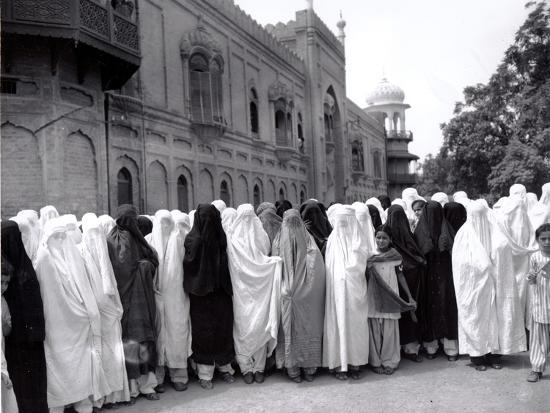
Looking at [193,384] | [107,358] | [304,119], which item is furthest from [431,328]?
[304,119]

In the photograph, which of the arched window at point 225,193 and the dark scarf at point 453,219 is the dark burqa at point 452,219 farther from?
the arched window at point 225,193

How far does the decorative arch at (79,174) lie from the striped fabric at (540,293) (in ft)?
26.5

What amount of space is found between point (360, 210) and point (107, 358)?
9.25 ft

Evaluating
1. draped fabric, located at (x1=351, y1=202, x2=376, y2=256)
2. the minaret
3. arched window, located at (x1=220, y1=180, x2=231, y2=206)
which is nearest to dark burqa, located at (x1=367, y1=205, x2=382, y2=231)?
draped fabric, located at (x1=351, y1=202, x2=376, y2=256)

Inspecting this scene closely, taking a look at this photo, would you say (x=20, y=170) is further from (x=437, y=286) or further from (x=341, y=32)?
(x=341, y=32)

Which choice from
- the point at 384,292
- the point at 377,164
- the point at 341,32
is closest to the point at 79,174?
the point at 384,292

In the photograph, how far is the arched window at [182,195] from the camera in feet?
47.0

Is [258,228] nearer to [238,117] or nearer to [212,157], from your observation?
[212,157]

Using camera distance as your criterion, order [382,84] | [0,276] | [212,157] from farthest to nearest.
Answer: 1. [382,84]
2. [212,157]
3. [0,276]

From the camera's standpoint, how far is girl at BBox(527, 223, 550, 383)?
4723mm

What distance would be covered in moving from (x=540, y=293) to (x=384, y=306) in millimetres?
1425

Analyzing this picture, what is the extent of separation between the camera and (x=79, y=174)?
10.4 metres

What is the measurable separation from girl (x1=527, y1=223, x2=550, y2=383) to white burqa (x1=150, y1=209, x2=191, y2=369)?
3.23 m

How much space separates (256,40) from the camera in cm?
1961
